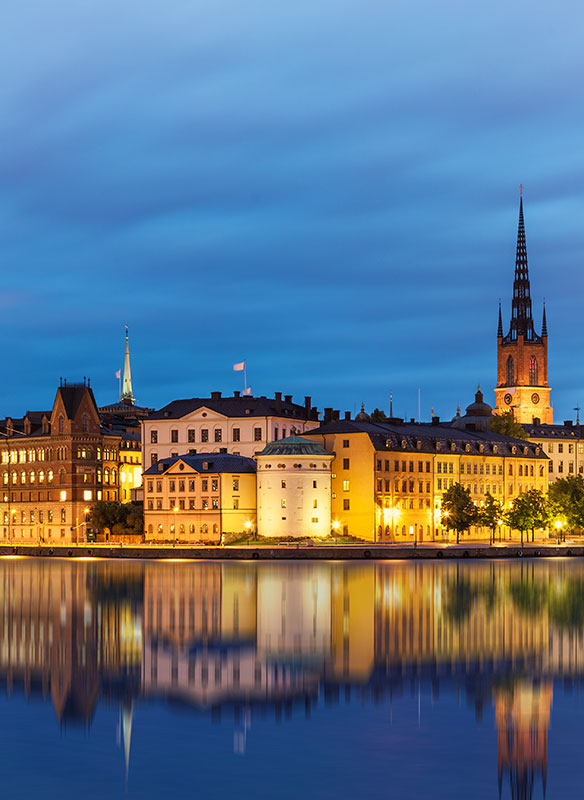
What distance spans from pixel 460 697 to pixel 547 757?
7.86 m

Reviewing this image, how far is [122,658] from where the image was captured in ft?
151

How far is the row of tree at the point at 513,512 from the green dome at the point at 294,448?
1359 cm

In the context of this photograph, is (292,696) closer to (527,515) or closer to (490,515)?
(490,515)

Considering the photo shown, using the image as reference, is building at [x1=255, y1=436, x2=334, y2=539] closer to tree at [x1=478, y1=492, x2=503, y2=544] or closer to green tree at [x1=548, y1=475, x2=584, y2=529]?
tree at [x1=478, y1=492, x2=503, y2=544]

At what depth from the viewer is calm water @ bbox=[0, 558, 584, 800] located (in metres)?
27.6

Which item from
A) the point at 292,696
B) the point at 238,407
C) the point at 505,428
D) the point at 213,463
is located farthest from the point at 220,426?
the point at 292,696

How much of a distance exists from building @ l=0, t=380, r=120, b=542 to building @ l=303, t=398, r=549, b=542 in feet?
116

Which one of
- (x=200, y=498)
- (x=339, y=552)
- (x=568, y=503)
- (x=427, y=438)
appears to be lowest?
(x=339, y=552)

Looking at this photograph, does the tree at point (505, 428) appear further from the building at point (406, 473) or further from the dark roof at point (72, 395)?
the dark roof at point (72, 395)

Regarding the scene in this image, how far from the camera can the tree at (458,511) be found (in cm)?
13500

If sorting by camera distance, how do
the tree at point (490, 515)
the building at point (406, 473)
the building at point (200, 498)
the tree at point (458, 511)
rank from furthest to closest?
the tree at point (490, 515) < the building at point (406, 473) < the building at point (200, 498) < the tree at point (458, 511)

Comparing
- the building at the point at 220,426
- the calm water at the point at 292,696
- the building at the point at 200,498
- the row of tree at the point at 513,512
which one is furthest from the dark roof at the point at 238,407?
the calm water at the point at 292,696

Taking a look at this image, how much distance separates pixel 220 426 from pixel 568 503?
3827cm

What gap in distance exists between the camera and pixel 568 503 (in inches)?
5812
